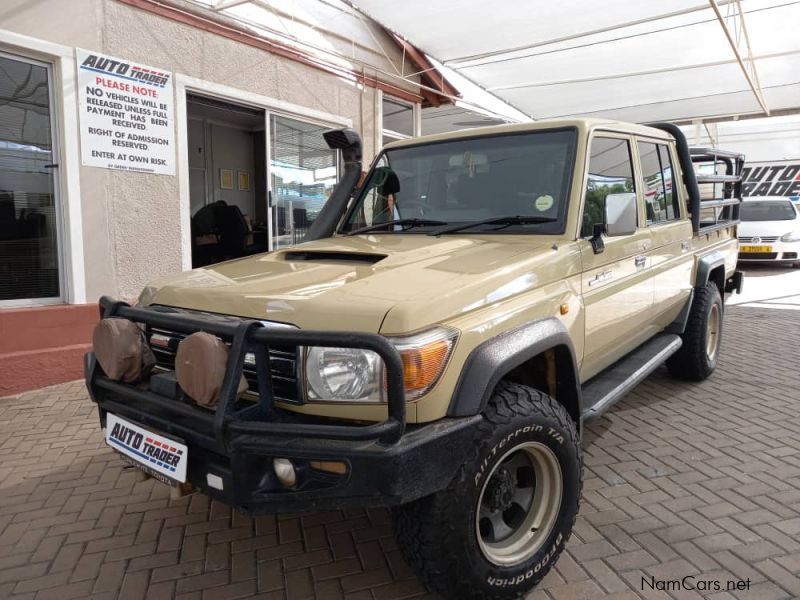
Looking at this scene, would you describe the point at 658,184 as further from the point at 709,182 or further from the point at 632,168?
the point at 709,182

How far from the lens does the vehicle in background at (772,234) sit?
12.7 m

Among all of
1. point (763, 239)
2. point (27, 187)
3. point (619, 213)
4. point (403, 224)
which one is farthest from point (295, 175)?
point (763, 239)

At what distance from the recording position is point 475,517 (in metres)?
2.07

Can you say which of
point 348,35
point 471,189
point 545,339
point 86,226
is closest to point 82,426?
point 86,226

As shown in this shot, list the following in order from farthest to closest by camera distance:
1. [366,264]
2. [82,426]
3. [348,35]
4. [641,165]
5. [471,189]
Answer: [348,35] < [82,426] < [641,165] < [471,189] < [366,264]

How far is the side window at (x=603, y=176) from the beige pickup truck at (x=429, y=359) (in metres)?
0.01

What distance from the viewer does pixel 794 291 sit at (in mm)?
10195

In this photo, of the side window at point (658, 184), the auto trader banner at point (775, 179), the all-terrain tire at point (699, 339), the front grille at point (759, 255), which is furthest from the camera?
the auto trader banner at point (775, 179)

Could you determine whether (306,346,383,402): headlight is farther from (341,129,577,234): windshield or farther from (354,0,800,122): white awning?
(354,0,800,122): white awning

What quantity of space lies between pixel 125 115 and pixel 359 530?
4.50 metres

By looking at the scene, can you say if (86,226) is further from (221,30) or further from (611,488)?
(611,488)

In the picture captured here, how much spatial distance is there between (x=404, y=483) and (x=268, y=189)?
5.96 m

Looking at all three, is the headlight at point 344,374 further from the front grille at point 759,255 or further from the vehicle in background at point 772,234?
the front grille at point 759,255

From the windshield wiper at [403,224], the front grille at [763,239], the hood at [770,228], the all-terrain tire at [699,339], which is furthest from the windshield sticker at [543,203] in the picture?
the front grille at [763,239]
